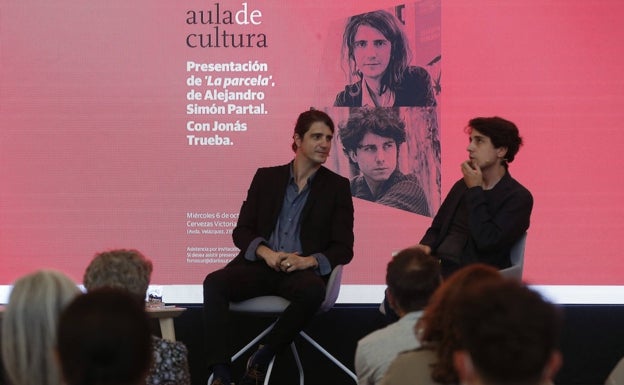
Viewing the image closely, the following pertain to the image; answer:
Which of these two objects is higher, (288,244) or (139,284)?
(139,284)

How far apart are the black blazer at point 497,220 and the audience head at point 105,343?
3.06m

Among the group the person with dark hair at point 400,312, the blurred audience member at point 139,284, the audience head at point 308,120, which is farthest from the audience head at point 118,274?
the audience head at point 308,120

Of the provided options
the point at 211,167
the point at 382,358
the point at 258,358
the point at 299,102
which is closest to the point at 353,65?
the point at 299,102

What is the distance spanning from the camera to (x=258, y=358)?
432 cm

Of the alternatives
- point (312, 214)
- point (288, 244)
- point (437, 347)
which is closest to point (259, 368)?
point (288, 244)

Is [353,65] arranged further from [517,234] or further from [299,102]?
[517,234]

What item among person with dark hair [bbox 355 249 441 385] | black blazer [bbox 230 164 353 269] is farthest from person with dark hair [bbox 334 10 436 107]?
A: person with dark hair [bbox 355 249 441 385]

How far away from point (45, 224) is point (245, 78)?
1363mm

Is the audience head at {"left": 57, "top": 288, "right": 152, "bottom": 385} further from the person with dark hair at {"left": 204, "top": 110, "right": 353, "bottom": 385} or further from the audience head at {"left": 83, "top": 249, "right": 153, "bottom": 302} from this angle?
the person with dark hair at {"left": 204, "top": 110, "right": 353, "bottom": 385}

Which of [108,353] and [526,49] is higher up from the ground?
[526,49]

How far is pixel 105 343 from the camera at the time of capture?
1.39 meters

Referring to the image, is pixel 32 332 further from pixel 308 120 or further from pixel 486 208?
pixel 308 120

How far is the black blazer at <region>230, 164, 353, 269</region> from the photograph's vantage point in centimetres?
464

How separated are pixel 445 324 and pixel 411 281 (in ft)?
2.54
